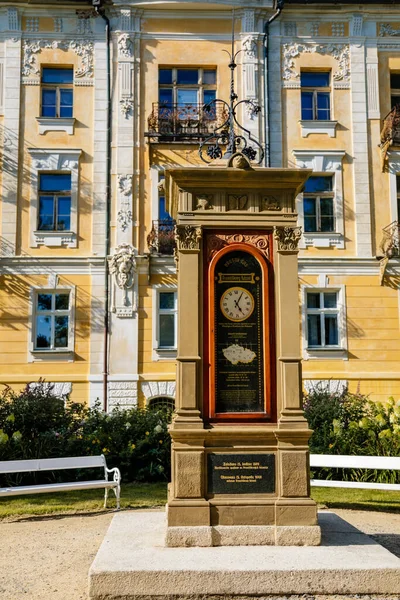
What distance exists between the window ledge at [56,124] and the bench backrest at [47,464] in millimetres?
12165

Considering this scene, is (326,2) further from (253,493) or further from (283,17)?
(253,493)

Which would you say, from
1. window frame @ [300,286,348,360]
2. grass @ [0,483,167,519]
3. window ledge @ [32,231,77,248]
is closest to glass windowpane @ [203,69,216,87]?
window ledge @ [32,231,77,248]

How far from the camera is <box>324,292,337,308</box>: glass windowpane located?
20.8m

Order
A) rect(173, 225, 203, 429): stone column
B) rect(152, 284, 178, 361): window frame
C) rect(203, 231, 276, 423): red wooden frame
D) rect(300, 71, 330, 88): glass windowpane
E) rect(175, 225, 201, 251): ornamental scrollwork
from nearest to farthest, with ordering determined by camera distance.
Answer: rect(173, 225, 203, 429): stone column
rect(203, 231, 276, 423): red wooden frame
rect(175, 225, 201, 251): ornamental scrollwork
rect(152, 284, 178, 361): window frame
rect(300, 71, 330, 88): glass windowpane

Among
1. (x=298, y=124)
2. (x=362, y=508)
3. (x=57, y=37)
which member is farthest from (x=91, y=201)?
(x=362, y=508)

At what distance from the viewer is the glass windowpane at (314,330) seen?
2050cm

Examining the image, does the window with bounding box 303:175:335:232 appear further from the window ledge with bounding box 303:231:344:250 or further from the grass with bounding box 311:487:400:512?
the grass with bounding box 311:487:400:512

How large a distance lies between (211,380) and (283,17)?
1722 centimetres

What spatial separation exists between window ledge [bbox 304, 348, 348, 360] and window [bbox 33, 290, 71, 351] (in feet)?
23.0

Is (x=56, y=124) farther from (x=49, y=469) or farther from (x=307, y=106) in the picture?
(x=49, y=469)

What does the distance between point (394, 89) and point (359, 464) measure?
570 inches

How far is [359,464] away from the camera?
11469 mm

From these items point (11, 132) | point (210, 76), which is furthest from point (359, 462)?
point (11, 132)

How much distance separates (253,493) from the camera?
24.3ft
